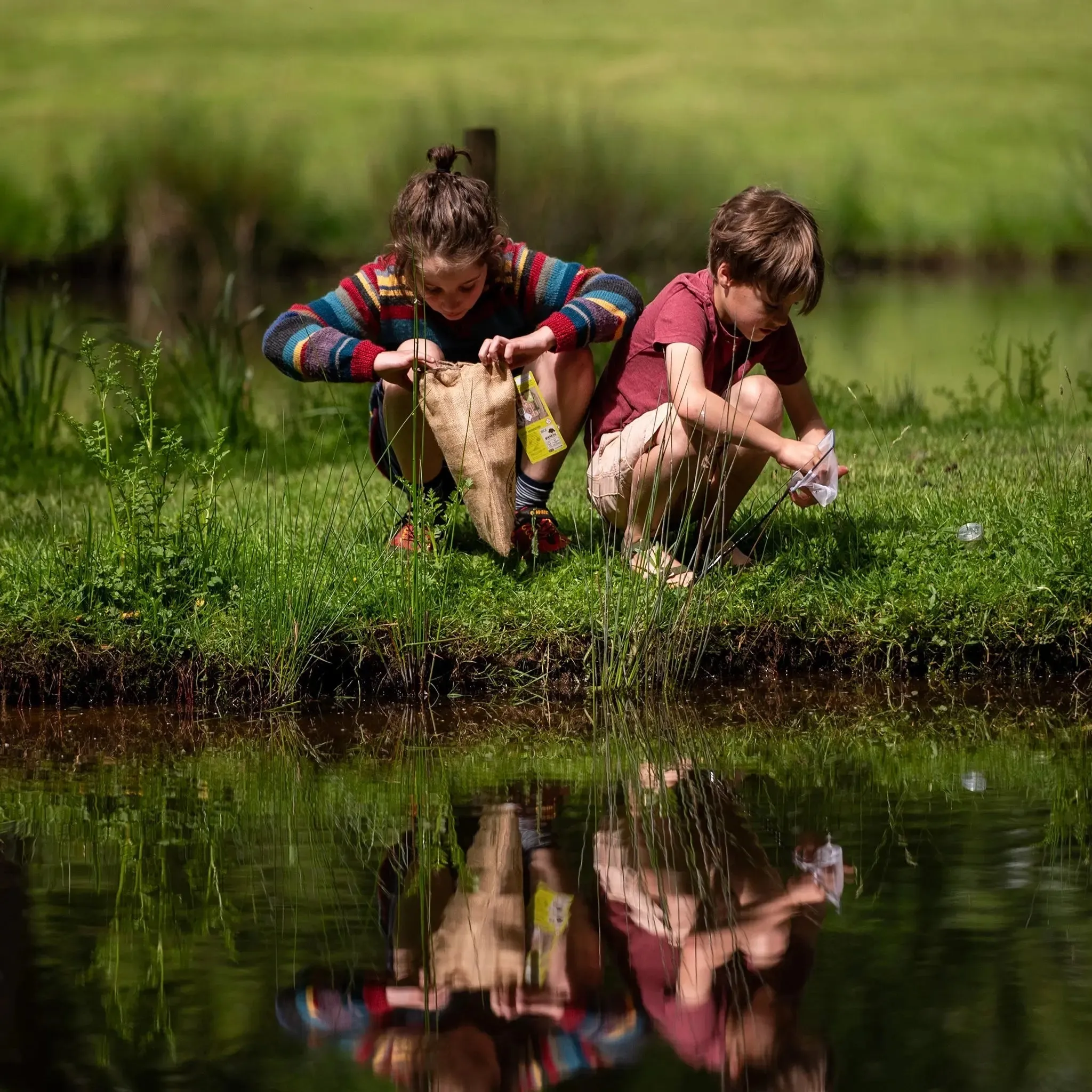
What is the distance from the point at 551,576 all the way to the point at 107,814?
1411 millimetres

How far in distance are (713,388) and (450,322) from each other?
0.71 meters

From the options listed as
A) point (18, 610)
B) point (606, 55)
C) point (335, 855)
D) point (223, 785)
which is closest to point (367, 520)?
point (18, 610)

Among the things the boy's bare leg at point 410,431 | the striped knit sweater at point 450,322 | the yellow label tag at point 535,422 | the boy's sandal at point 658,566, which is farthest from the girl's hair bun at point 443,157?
the boy's sandal at point 658,566

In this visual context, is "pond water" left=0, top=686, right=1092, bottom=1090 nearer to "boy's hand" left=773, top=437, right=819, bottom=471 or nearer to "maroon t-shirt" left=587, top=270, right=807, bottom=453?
"boy's hand" left=773, top=437, right=819, bottom=471

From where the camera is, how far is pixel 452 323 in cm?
420

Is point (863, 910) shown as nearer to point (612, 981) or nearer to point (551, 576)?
point (612, 981)

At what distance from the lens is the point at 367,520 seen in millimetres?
4383

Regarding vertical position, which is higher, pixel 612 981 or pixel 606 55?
pixel 606 55

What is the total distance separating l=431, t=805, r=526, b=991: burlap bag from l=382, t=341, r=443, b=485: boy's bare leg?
1.31 m

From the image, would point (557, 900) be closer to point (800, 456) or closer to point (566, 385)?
point (800, 456)

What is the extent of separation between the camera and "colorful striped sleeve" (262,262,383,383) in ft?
12.9

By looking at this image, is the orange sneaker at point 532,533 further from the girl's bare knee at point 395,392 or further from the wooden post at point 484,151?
the wooden post at point 484,151

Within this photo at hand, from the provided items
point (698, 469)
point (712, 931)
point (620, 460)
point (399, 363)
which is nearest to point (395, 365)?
point (399, 363)

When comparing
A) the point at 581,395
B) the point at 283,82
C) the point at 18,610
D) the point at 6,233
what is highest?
the point at 283,82
